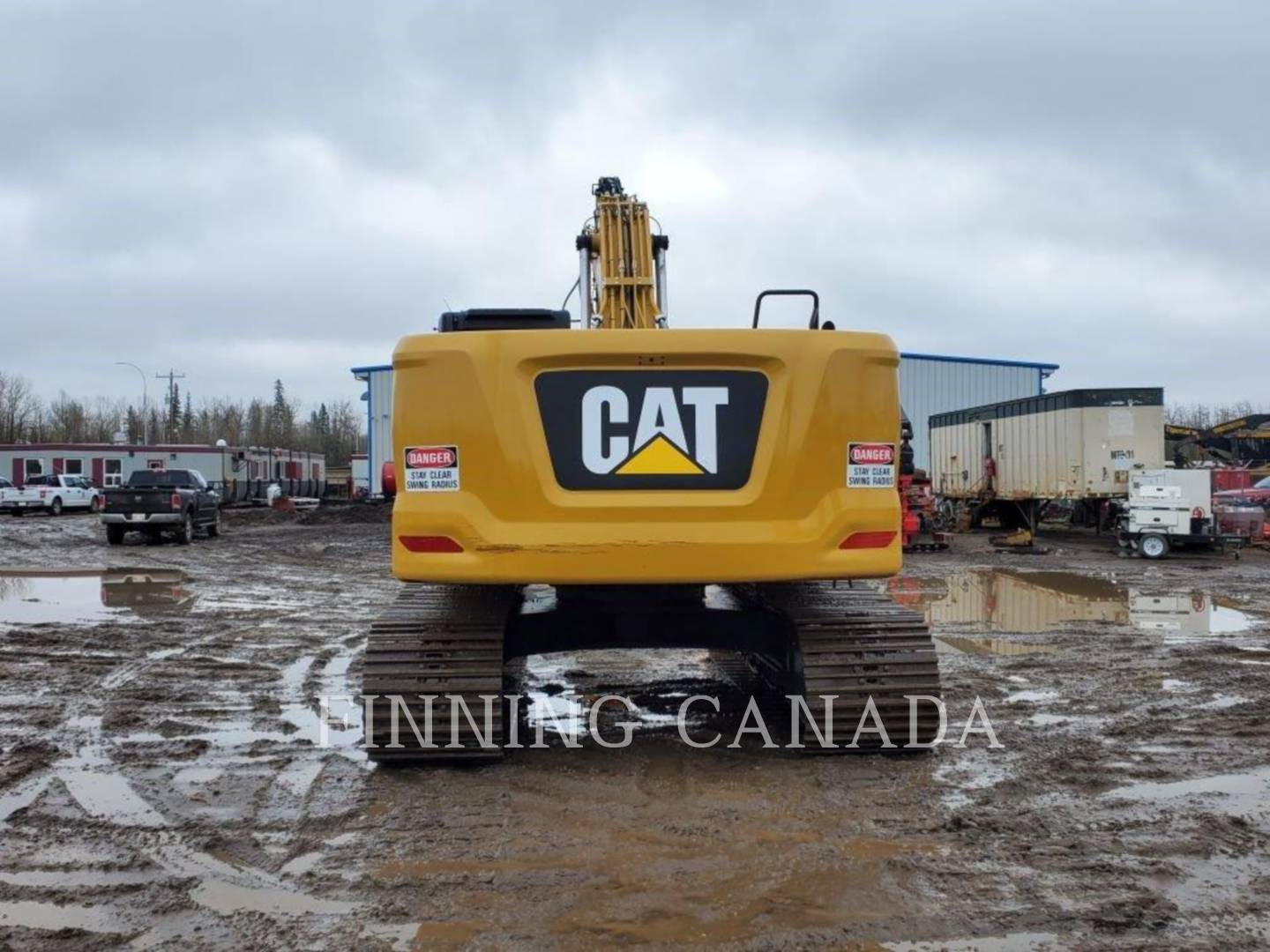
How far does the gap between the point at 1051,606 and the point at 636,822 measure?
9.73 meters

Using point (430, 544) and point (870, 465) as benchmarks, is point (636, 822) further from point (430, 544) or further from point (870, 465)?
point (870, 465)

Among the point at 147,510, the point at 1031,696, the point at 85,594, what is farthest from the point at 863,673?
the point at 147,510

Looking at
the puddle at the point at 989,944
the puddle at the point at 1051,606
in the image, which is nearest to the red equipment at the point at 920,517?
the puddle at the point at 1051,606

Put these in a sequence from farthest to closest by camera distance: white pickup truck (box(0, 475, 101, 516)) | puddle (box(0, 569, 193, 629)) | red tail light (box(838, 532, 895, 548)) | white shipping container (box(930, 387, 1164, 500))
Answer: white pickup truck (box(0, 475, 101, 516)) < white shipping container (box(930, 387, 1164, 500)) < puddle (box(0, 569, 193, 629)) < red tail light (box(838, 532, 895, 548))

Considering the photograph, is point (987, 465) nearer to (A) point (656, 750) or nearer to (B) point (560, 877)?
(A) point (656, 750)

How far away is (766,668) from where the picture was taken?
7.02 meters

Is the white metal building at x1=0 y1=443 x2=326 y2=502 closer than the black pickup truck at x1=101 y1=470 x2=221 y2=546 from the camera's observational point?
No

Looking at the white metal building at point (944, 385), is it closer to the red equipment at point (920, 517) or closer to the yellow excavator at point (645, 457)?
the red equipment at point (920, 517)

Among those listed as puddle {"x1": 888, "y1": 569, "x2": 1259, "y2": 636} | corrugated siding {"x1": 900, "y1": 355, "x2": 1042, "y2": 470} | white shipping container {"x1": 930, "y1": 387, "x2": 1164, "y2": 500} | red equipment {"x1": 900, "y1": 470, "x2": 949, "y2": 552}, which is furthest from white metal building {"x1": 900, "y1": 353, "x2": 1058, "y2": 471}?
puddle {"x1": 888, "y1": 569, "x2": 1259, "y2": 636}

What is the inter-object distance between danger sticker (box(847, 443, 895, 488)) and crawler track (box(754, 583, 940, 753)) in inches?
33.1

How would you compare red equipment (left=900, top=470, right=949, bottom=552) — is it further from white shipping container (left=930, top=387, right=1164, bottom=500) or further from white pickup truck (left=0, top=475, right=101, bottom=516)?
white pickup truck (left=0, top=475, right=101, bottom=516)

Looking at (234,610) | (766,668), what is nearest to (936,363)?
(234,610)

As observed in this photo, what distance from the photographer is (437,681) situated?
534 cm

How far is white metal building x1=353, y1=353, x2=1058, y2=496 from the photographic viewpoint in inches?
1489
